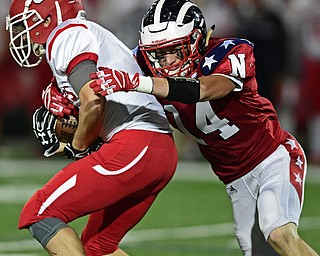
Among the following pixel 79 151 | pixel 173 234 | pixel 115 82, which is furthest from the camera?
pixel 173 234

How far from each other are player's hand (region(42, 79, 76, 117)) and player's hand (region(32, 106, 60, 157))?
8 centimetres

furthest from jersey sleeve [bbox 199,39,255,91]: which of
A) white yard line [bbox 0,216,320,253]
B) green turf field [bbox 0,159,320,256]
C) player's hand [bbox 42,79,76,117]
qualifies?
white yard line [bbox 0,216,320,253]

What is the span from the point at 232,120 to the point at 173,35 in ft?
1.64

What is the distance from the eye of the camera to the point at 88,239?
15.5 feet

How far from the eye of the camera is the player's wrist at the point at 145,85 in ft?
13.4

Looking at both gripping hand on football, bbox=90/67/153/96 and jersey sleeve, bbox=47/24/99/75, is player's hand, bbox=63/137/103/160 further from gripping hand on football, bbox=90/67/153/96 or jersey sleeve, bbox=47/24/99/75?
gripping hand on football, bbox=90/67/153/96

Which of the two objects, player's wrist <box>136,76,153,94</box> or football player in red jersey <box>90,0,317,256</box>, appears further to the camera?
football player in red jersey <box>90,0,317,256</box>

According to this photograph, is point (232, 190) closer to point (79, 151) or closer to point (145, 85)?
point (79, 151)

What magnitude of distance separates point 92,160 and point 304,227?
3166 millimetres

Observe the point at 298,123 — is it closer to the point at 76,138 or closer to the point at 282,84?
the point at 282,84

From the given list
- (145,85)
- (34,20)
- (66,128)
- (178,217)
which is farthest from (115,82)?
(178,217)

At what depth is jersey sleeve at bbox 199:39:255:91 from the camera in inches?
172

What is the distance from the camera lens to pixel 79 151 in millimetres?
4512

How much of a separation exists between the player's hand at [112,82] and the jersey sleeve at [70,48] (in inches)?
7.7
